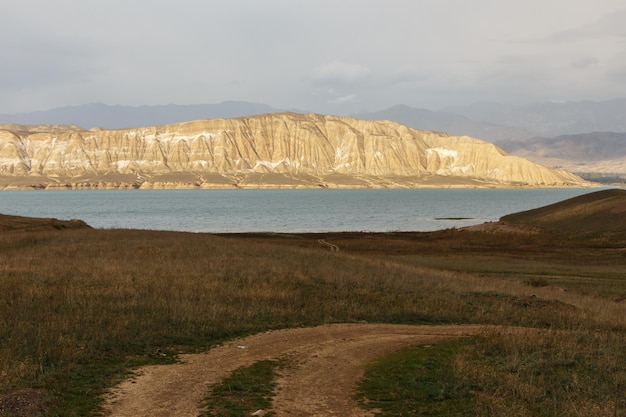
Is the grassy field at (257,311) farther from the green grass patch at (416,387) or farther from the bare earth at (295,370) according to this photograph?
the bare earth at (295,370)

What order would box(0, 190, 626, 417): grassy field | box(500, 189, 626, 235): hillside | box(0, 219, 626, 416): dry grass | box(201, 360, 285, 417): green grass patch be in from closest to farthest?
box(201, 360, 285, 417): green grass patch, box(0, 190, 626, 417): grassy field, box(0, 219, 626, 416): dry grass, box(500, 189, 626, 235): hillside

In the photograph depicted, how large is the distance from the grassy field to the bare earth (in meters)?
0.78

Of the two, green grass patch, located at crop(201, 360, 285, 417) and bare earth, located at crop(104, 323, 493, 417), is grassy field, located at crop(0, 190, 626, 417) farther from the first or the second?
green grass patch, located at crop(201, 360, 285, 417)

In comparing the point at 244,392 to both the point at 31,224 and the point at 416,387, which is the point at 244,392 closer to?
the point at 416,387

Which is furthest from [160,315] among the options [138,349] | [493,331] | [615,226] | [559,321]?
[615,226]

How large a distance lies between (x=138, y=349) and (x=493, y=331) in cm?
1044

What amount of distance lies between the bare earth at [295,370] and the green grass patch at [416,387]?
0.41 meters

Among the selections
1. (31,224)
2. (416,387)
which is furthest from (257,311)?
(31,224)

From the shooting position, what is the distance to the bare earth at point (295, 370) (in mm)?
10766

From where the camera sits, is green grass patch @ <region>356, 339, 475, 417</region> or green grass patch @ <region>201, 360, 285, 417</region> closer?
green grass patch @ <region>201, 360, 285, 417</region>

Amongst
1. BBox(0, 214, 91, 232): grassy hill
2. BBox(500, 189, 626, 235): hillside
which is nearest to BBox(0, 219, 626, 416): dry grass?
BBox(0, 214, 91, 232): grassy hill

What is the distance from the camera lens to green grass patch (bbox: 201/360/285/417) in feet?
34.4

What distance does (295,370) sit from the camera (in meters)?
13.4

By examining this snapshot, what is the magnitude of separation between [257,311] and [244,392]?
8.03m
